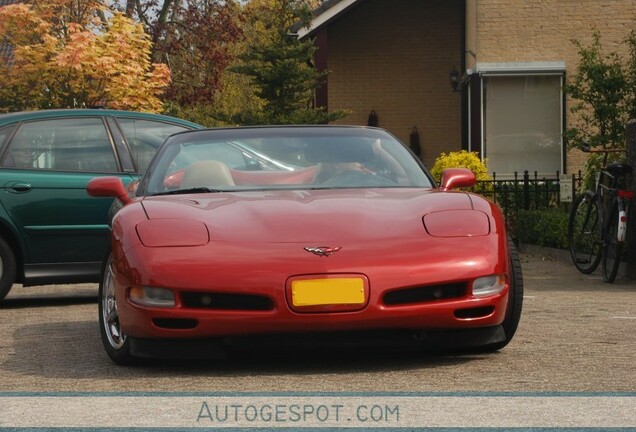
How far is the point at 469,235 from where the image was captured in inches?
262

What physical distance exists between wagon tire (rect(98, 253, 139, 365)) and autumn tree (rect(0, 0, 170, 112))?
29.1 metres

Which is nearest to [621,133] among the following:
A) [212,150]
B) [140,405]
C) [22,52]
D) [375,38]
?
[375,38]

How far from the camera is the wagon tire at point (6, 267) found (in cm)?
1076

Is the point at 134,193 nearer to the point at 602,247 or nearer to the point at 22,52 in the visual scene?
the point at 602,247

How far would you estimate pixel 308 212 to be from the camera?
22.2ft

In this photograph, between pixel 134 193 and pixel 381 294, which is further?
pixel 134 193

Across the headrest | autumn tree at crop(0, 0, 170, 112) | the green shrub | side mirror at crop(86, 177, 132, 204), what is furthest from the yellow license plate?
autumn tree at crop(0, 0, 170, 112)

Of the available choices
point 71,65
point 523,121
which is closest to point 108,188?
point 523,121

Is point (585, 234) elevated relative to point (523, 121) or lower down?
lower down

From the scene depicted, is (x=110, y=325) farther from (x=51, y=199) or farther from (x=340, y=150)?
(x=51, y=199)

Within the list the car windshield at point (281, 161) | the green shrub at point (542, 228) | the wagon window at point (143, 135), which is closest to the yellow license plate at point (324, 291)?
the car windshield at point (281, 161)

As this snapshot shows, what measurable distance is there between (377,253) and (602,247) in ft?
23.2

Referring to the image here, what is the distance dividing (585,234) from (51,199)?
5.69m

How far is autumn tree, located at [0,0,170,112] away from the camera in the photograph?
120 ft
